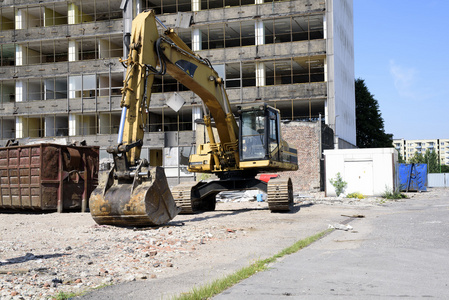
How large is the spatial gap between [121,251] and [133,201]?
2.59m

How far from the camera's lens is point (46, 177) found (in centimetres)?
1788

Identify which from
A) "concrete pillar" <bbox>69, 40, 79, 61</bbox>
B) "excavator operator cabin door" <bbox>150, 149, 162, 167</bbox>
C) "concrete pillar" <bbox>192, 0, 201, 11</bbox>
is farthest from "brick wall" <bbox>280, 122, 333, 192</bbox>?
"concrete pillar" <bbox>69, 40, 79, 61</bbox>

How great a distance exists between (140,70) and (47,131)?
36.2 meters

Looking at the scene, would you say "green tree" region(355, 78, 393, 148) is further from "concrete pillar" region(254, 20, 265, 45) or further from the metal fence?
"concrete pillar" region(254, 20, 265, 45)

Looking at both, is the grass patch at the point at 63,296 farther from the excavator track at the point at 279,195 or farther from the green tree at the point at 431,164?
the green tree at the point at 431,164

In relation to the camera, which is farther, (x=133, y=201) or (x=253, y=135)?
(x=253, y=135)

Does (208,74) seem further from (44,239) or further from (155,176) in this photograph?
(44,239)

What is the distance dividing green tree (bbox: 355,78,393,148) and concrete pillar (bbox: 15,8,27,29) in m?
37.9

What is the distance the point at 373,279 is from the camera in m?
6.08

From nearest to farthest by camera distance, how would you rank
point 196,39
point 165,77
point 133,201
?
point 133,201 → point 196,39 → point 165,77

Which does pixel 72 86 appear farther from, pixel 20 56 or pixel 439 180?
pixel 439 180

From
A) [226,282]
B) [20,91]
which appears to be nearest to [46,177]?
[226,282]

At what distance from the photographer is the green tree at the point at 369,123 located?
61312 millimetres

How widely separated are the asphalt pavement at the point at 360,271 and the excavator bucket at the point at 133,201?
375cm
